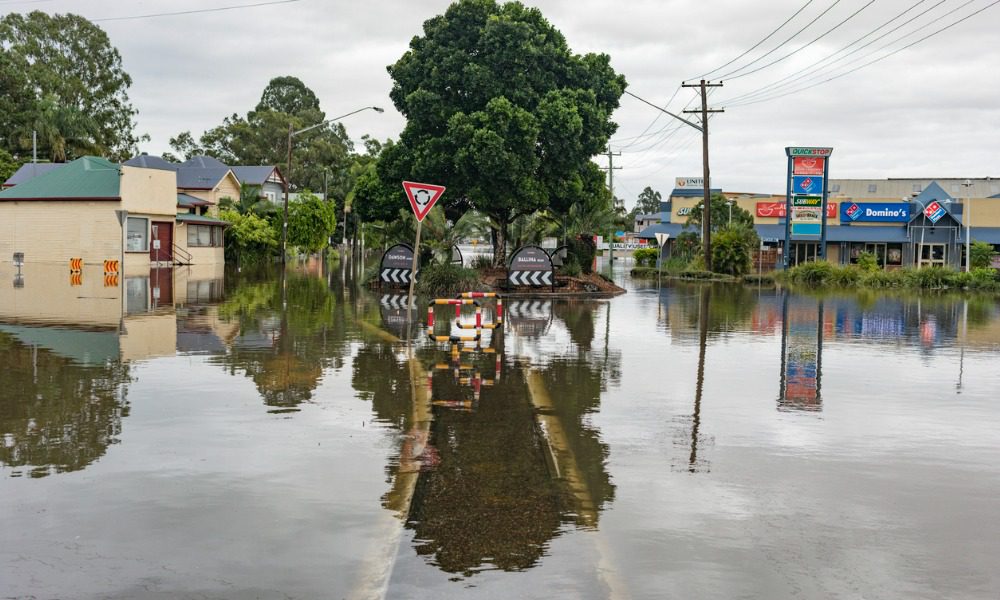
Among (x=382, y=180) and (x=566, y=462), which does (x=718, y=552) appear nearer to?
(x=566, y=462)

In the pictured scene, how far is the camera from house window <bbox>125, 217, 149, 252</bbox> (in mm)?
47125

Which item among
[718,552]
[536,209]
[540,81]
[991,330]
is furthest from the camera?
[536,209]

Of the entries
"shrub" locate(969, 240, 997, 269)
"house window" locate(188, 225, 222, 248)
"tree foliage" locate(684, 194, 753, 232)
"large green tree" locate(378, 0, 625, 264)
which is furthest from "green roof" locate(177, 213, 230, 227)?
"shrub" locate(969, 240, 997, 269)

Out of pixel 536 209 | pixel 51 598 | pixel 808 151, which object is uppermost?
pixel 808 151

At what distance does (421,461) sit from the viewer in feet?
28.3

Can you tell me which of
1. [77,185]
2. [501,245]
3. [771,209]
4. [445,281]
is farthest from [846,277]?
[77,185]

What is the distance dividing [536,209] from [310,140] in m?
81.2

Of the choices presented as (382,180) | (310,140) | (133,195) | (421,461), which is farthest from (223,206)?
(421,461)

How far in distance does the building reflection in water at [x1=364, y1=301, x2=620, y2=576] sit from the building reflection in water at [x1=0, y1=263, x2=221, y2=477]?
3023mm

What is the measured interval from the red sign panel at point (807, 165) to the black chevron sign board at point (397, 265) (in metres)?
27.7

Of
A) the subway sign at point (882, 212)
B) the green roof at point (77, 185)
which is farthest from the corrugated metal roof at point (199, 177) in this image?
the subway sign at point (882, 212)

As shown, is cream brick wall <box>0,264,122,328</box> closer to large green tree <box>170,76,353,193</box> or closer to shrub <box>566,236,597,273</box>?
shrub <box>566,236,597,273</box>

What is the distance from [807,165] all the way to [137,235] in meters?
35.8

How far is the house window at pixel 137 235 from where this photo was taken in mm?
47125
